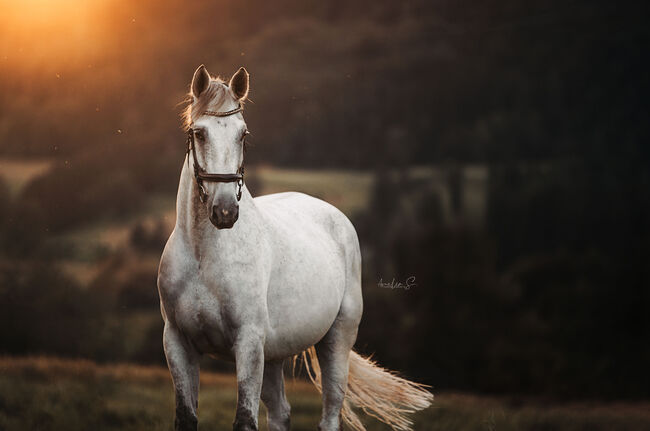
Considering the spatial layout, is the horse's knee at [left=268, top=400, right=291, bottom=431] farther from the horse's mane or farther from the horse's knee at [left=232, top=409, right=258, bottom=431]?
the horse's mane

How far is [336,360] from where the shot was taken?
616 centimetres

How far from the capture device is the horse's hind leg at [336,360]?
19.9ft

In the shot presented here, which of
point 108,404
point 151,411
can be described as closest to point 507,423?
point 151,411

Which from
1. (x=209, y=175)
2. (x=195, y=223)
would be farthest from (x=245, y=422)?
(x=209, y=175)

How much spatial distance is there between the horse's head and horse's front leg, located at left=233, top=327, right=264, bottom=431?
825 millimetres

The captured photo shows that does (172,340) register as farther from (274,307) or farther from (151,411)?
(151,411)

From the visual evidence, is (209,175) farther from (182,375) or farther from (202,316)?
(182,375)

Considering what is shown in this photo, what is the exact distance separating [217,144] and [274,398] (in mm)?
2464

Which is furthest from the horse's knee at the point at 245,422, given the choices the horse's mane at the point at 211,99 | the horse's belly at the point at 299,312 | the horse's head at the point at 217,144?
the horse's mane at the point at 211,99

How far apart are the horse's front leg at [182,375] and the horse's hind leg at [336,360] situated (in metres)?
1.55

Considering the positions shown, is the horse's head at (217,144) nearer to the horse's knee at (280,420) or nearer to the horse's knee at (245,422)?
the horse's knee at (245,422)

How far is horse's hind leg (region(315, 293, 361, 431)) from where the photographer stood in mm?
6074

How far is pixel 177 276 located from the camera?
4.73 m

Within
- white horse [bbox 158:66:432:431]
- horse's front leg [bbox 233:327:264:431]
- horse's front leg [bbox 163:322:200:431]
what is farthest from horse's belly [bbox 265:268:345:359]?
horse's front leg [bbox 163:322:200:431]
